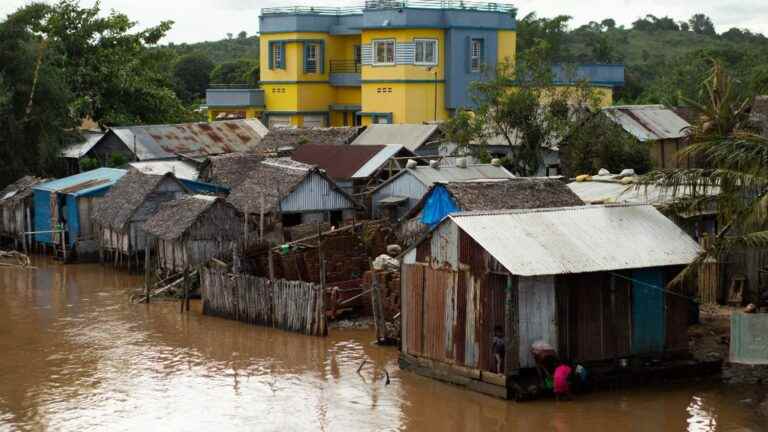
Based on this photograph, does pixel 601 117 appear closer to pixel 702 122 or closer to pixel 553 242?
pixel 702 122

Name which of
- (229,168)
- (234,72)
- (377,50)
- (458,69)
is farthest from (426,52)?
Result: (234,72)

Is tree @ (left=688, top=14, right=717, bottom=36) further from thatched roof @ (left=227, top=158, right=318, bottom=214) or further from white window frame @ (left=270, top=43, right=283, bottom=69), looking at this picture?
thatched roof @ (left=227, top=158, right=318, bottom=214)

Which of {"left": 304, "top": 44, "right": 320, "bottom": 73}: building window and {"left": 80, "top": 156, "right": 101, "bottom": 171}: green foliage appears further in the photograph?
Answer: {"left": 304, "top": 44, "right": 320, "bottom": 73}: building window

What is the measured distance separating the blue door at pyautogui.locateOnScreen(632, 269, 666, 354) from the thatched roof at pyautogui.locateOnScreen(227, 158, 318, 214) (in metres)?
11.3

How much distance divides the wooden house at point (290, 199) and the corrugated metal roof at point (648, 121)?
7.59m

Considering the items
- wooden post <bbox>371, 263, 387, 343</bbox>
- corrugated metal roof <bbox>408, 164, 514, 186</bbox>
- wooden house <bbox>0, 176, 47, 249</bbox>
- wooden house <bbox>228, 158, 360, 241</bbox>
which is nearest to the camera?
wooden post <bbox>371, 263, 387, 343</bbox>

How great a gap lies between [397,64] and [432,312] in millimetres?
22940

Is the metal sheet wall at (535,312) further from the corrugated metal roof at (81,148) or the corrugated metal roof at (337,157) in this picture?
the corrugated metal roof at (81,148)

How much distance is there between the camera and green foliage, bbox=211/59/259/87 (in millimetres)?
57931

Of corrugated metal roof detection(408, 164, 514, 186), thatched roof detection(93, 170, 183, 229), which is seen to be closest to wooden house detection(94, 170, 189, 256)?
thatched roof detection(93, 170, 183, 229)

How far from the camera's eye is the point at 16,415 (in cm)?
1573

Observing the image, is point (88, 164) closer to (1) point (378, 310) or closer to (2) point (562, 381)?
(1) point (378, 310)

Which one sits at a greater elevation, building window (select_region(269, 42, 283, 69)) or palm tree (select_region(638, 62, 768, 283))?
building window (select_region(269, 42, 283, 69))

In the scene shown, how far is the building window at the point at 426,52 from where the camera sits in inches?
1515
